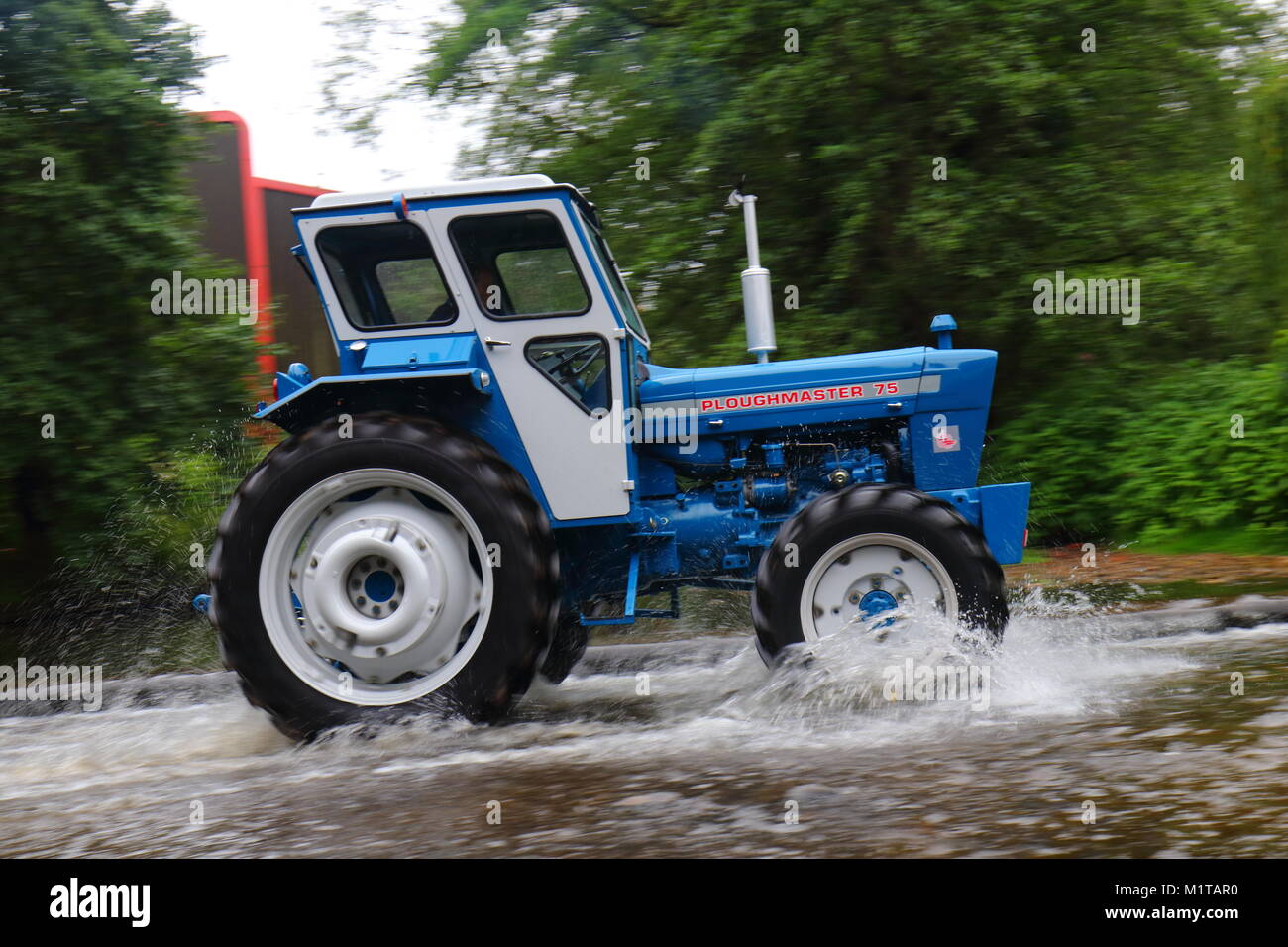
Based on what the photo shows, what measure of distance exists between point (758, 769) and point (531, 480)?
70.3 inches

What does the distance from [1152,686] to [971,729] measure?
1.03 meters

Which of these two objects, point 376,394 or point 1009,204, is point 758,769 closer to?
point 376,394

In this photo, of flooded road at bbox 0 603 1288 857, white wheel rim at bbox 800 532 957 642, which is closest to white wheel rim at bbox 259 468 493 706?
flooded road at bbox 0 603 1288 857

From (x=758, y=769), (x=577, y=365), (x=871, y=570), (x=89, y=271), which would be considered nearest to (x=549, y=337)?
(x=577, y=365)

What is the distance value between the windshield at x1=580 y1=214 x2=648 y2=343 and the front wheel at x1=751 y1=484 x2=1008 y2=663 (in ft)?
4.20

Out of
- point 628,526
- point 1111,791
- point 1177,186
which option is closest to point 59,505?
point 628,526

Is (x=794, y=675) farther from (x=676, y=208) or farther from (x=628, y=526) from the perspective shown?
(x=676, y=208)

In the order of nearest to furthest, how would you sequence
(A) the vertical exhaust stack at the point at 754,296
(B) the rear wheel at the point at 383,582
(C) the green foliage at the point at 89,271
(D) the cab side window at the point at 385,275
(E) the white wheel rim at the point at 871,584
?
(B) the rear wheel at the point at 383,582, (E) the white wheel rim at the point at 871,584, (D) the cab side window at the point at 385,275, (A) the vertical exhaust stack at the point at 754,296, (C) the green foliage at the point at 89,271

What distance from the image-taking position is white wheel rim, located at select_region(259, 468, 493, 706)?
4.95 meters

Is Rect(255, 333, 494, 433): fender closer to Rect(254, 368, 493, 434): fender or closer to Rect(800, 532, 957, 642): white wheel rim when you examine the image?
Rect(254, 368, 493, 434): fender

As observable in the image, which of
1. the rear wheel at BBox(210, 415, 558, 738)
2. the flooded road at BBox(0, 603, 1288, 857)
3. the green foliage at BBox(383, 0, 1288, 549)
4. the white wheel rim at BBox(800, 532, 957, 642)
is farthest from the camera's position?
the green foliage at BBox(383, 0, 1288, 549)

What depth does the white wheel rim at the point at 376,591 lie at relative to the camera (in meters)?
4.95

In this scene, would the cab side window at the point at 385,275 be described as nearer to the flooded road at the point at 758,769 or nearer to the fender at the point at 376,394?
the fender at the point at 376,394

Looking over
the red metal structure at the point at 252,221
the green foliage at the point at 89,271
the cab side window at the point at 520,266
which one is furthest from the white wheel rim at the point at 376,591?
the red metal structure at the point at 252,221
